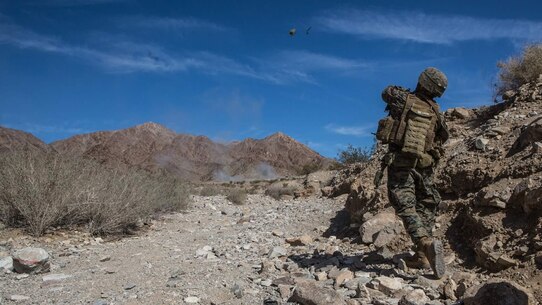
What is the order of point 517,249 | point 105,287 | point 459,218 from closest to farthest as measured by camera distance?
point 517,249 → point 105,287 → point 459,218

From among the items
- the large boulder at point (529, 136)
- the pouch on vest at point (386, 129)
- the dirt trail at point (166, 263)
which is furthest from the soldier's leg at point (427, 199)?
the dirt trail at point (166, 263)

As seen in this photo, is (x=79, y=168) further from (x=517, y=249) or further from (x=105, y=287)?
(x=517, y=249)

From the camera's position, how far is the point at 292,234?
281 inches

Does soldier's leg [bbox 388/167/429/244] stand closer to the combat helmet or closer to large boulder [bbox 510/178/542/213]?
the combat helmet

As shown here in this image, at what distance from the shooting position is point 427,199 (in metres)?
4.52

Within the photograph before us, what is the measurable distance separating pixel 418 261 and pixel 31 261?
408cm

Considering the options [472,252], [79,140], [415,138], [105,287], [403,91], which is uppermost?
[79,140]

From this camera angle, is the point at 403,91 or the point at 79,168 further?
the point at 79,168

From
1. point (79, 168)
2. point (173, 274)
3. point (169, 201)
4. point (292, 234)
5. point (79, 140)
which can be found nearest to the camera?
point (173, 274)

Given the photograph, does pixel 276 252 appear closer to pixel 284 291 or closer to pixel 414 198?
pixel 284 291

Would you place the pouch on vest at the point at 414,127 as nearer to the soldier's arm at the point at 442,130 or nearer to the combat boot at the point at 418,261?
the soldier's arm at the point at 442,130

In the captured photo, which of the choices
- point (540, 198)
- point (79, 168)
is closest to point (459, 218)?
point (540, 198)

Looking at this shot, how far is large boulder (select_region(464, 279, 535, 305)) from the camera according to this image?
3.04 m

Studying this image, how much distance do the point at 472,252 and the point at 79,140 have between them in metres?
76.0
